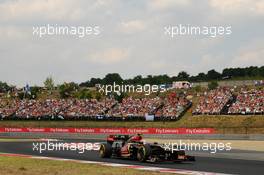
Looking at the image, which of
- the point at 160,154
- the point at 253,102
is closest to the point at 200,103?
the point at 253,102

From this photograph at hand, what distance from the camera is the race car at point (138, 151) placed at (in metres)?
17.9

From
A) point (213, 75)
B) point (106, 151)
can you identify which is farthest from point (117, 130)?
point (213, 75)

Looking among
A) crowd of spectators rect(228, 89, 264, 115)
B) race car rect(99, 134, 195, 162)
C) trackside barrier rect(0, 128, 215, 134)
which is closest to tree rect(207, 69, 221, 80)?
crowd of spectators rect(228, 89, 264, 115)

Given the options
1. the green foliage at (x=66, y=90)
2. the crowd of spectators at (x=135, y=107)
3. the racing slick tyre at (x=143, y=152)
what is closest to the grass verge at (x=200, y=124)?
the crowd of spectators at (x=135, y=107)

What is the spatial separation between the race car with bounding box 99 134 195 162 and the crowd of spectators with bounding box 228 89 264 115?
2681 centimetres

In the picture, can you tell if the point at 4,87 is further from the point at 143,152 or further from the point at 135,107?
the point at 143,152

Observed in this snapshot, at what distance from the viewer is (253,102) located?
47.3 metres

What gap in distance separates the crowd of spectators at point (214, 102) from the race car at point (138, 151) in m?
28.3

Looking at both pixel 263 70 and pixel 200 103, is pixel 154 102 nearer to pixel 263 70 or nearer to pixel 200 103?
pixel 200 103

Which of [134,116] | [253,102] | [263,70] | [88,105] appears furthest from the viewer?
[263,70]

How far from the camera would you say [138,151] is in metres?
18.5

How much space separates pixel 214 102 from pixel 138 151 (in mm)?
33140

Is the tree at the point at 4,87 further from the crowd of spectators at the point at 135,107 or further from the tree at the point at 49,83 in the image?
the crowd of spectators at the point at 135,107

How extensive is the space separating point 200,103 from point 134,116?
23.2 feet
